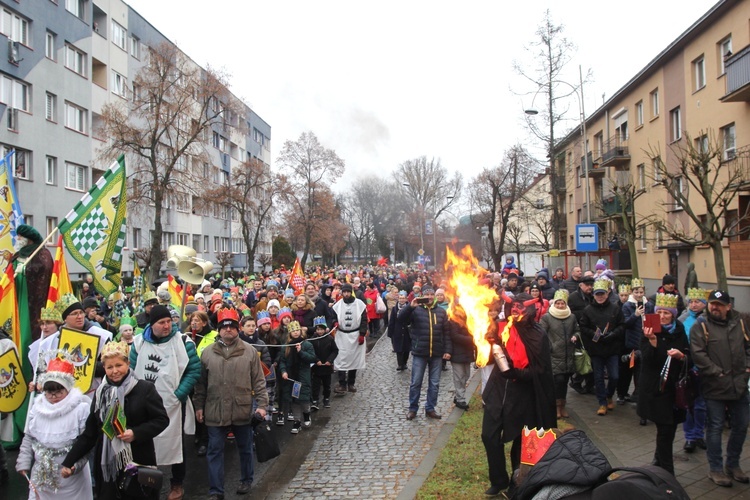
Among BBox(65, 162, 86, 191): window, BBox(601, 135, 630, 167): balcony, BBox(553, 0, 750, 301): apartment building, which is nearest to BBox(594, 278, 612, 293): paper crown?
BBox(553, 0, 750, 301): apartment building

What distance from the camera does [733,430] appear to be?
6039mm

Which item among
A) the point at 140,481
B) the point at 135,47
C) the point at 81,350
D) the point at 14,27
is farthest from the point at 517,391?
the point at 135,47

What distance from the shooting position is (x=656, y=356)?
6113 millimetres

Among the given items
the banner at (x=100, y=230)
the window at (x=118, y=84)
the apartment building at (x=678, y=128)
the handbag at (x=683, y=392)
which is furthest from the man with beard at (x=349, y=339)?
the window at (x=118, y=84)

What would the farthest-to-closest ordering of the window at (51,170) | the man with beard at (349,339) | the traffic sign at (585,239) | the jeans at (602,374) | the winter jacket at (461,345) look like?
the window at (51,170) < the traffic sign at (585,239) < the man with beard at (349,339) < the winter jacket at (461,345) < the jeans at (602,374)

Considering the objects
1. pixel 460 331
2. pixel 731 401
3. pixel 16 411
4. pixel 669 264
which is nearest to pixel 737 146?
pixel 669 264

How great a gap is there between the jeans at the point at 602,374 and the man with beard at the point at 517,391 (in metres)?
3.39

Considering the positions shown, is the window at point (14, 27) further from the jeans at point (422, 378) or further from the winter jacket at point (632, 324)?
the winter jacket at point (632, 324)

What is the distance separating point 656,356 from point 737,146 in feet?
66.9

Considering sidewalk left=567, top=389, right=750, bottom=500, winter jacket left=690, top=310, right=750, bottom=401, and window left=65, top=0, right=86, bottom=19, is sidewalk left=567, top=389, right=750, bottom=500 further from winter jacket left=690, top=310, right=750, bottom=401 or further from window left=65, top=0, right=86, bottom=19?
window left=65, top=0, right=86, bottom=19

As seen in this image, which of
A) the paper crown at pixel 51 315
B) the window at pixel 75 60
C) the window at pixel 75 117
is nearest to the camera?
the paper crown at pixel 51 315

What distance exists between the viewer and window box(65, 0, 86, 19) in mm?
31125

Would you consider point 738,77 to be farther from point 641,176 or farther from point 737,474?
point 737,474

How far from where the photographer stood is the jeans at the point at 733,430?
598 centimetres
